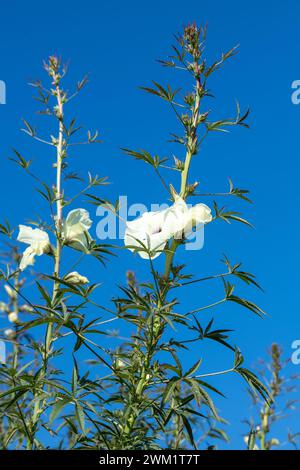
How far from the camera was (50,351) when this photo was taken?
3.45m

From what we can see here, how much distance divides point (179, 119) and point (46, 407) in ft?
→ 5.41

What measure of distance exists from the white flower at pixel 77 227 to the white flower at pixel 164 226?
493mm

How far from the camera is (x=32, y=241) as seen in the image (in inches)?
141

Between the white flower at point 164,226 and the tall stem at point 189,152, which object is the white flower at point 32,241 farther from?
the tall stem at point 189,152

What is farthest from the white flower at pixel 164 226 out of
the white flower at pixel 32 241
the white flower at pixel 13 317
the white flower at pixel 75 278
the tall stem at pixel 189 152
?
the white flower at pixel 13 317

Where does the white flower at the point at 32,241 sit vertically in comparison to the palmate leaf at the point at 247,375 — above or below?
above

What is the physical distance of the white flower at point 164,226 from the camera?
3.01m

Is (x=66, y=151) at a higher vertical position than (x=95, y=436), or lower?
higher

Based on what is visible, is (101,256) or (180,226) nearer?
(180,226)
